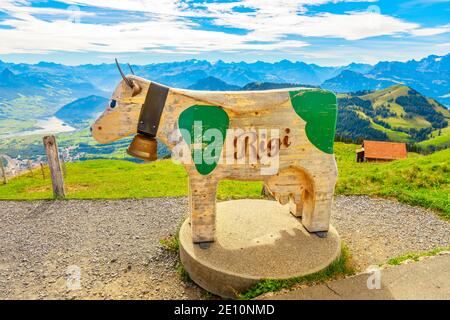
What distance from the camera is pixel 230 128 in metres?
6.93

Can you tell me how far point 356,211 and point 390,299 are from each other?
603 cm

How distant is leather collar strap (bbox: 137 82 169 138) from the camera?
262 inches

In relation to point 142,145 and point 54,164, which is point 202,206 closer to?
point 142,145

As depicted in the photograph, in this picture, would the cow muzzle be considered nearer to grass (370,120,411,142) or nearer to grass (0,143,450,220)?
grass (0,143,450,220)

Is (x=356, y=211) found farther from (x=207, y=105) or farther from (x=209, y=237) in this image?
(x=207, y=105)

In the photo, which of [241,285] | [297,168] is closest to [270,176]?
[297,168]

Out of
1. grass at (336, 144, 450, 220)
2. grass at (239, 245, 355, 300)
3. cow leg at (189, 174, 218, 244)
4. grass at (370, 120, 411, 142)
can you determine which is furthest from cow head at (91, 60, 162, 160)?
grass at (370, 120, 411, 142)

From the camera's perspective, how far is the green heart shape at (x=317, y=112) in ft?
22.9

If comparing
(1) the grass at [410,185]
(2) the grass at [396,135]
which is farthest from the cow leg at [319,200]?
(2) the grass at [396,135]

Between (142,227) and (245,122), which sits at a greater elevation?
(245,122)

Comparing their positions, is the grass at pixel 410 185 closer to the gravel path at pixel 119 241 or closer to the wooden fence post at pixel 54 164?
the gravel path at pixel 119 241

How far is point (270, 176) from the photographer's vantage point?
Result: 7.47 meters

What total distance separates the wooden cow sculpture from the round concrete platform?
0.54 meters

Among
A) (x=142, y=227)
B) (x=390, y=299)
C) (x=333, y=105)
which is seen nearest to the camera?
(x=390, y=299)
